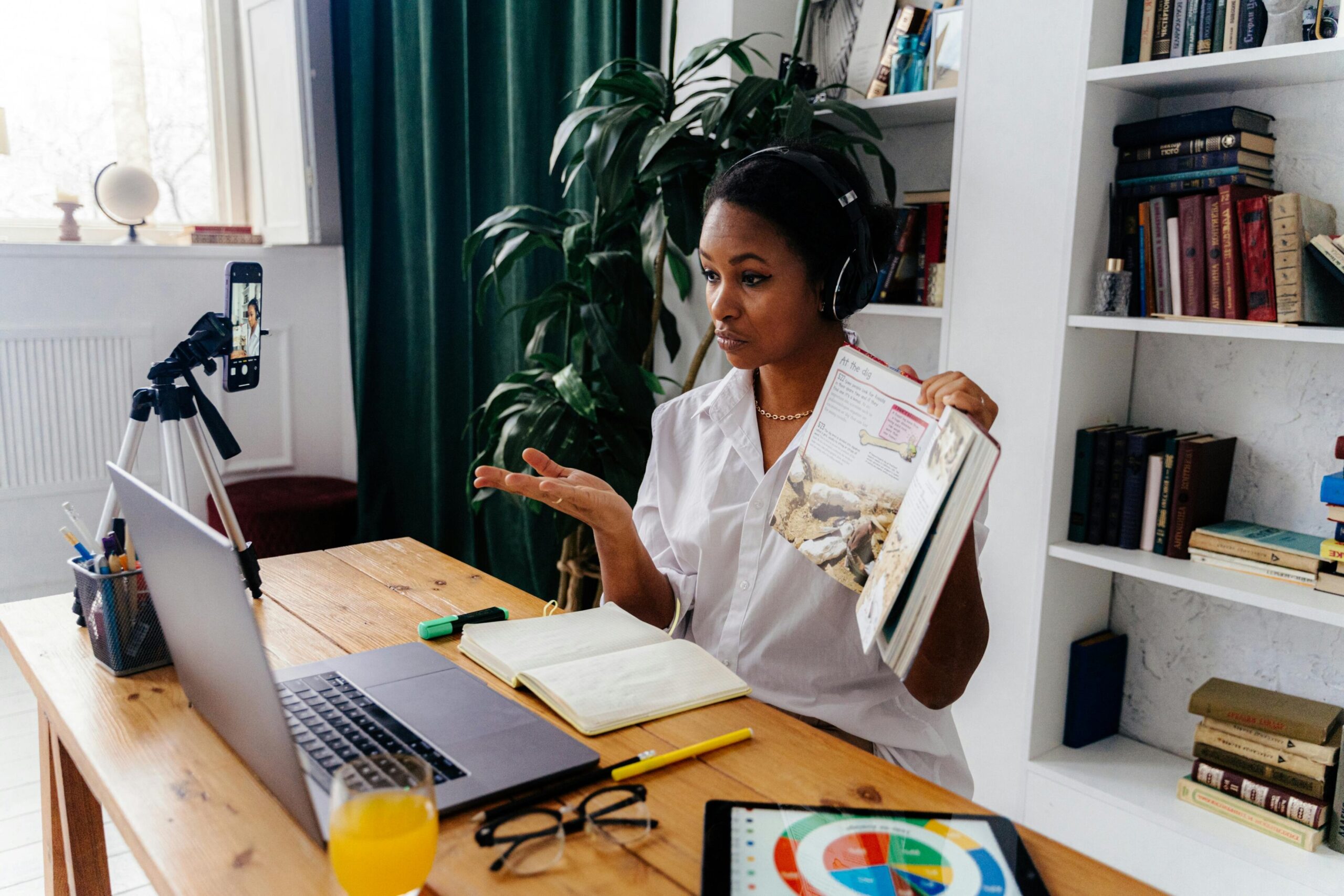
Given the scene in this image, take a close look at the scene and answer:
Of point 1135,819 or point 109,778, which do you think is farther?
point 1135,819

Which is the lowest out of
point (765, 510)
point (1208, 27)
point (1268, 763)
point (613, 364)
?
point (1268, 763)

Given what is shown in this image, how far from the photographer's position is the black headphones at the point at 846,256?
128 centimetres

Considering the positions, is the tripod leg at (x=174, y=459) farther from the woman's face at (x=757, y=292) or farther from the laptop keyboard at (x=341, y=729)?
the woman's face at (x=757, y=292)

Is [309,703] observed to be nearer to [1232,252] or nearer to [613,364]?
[613,364]

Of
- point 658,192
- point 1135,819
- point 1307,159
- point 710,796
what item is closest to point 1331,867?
point 1135,819

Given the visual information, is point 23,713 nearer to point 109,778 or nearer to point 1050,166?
point 109,778

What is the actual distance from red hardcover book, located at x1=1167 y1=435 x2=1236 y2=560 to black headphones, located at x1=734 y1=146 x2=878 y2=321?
95 centimetres

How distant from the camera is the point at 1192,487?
75.4 inches

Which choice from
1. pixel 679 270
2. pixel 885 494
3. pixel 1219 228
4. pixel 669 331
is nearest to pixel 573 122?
pixel 679 270

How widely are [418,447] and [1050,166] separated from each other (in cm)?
210

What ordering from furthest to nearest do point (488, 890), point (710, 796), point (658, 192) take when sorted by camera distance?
point (658, 192)
point (710, 796)
point (488, 890)

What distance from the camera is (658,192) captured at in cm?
231

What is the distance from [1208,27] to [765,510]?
1.30m

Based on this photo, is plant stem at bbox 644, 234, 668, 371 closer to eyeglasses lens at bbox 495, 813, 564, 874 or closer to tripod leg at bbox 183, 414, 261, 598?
tripod leg at bbox 183, 414, 261, 598
